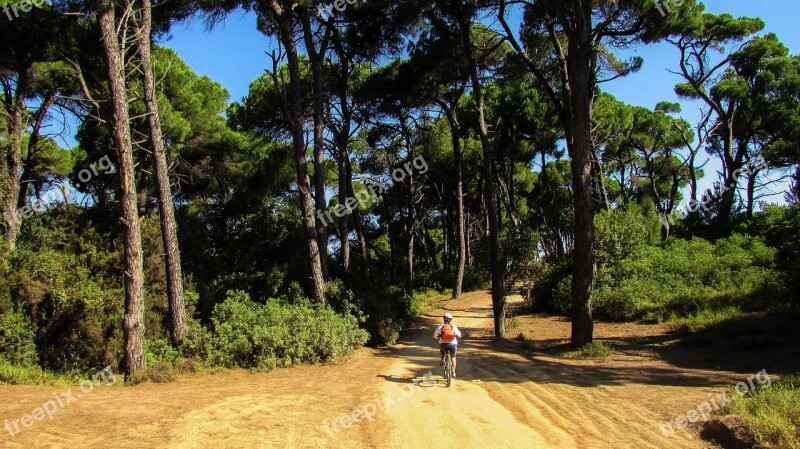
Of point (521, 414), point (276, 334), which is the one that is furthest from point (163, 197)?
point (521, 414)

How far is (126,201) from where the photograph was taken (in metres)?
8.80

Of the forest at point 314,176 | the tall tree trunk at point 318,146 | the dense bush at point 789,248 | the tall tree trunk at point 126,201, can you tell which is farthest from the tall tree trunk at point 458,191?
the tall tree trunk at point 126,201

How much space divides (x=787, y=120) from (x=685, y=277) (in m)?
11.7

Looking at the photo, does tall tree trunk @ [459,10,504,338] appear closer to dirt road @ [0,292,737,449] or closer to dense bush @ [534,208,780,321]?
dense bush @ [534,208,780,321]

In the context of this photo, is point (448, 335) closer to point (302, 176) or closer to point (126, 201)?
point (302, 176)

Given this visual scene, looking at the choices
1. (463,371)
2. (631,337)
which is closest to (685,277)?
(631,337)

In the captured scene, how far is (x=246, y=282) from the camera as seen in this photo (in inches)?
580

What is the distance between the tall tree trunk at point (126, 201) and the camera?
8.58 metres

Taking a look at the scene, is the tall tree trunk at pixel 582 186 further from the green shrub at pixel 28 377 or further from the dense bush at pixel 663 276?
the green shrub at pixel 28 377

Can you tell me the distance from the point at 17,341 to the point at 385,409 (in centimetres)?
748

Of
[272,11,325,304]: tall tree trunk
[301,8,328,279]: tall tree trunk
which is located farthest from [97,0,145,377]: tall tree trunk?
[301,8,328,279]: tall tree trunk

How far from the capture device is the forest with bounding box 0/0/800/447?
9.86 metres

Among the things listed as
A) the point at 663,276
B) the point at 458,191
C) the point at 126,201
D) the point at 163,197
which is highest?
the point at 458,191

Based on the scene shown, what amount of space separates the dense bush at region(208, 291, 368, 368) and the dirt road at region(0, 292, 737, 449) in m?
0.60
